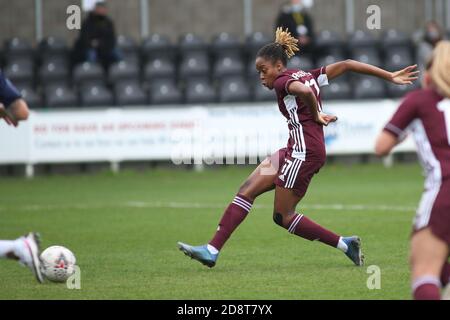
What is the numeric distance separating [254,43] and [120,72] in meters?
3.07

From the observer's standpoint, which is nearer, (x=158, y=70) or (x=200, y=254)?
(x=200, y=254)

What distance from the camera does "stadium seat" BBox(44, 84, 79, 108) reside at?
71.6 feet

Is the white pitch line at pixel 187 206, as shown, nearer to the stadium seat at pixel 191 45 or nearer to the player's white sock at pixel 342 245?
the player's white sock at pixel 342 245

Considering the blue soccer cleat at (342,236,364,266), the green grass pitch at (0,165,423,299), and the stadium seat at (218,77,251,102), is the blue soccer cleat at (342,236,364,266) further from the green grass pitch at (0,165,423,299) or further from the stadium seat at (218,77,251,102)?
the stadium seat at (218,77,251,102)

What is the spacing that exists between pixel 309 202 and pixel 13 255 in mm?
8698

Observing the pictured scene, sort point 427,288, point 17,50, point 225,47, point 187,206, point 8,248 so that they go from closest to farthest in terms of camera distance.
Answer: point 427,288 < point 8,248 < point 187,206 < point 17,50 < point 225,47

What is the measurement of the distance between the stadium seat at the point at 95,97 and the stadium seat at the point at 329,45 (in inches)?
189

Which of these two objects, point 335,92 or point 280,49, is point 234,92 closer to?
point 335,92

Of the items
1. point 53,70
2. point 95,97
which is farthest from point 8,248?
point 53,70

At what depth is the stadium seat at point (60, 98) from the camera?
21828mm

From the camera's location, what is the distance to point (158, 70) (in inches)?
906

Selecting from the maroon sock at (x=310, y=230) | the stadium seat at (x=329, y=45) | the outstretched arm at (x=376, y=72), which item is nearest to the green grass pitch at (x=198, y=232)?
the maroon sock at (x=310, y=230)
